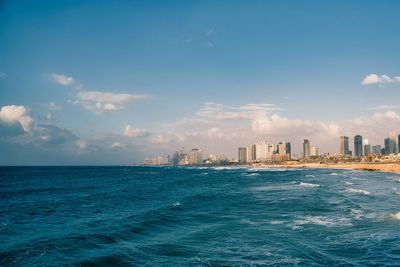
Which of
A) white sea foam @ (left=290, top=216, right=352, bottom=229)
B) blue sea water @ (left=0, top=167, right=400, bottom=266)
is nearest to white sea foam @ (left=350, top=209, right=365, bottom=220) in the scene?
blue sea water @ (left=0, top=167, right=400, bottom=266)

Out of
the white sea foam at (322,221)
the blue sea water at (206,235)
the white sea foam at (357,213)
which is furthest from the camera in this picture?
the white sea foam at (357,213)

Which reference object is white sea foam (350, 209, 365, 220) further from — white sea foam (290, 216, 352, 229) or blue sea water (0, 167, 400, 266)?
white sea foam (290, 216, 352, 229)

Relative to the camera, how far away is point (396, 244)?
20031 mm

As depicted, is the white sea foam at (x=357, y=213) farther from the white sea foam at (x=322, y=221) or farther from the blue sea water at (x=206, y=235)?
the white sea foam at (x=322, y=221)

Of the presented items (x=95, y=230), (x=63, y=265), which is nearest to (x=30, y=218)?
(x=95, y=230)

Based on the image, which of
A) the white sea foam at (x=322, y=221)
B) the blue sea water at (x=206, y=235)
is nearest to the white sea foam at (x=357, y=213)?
the blue sea water at (x=206, y=235)

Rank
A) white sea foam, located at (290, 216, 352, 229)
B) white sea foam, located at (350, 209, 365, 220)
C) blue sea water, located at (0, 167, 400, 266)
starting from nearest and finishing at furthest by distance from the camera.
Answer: blue sea water, located at (0, 167, 400, 266) → white sea foam, located at (290, 216, 352, 229) → white sea foam, located at (350, 209, 365, 220)

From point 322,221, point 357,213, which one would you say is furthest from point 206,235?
point 357,213

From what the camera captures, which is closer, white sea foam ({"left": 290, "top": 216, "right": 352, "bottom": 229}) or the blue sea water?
the blue sea water

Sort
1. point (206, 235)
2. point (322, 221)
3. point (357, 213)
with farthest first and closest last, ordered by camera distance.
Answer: point (357, 213), point (322, 221), point (206, 235)

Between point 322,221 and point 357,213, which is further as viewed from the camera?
point 357,213

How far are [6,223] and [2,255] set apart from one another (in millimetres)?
11554

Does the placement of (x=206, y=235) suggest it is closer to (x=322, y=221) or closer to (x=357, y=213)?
(x=322, y=221)

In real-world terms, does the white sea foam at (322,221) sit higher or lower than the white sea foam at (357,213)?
higher
